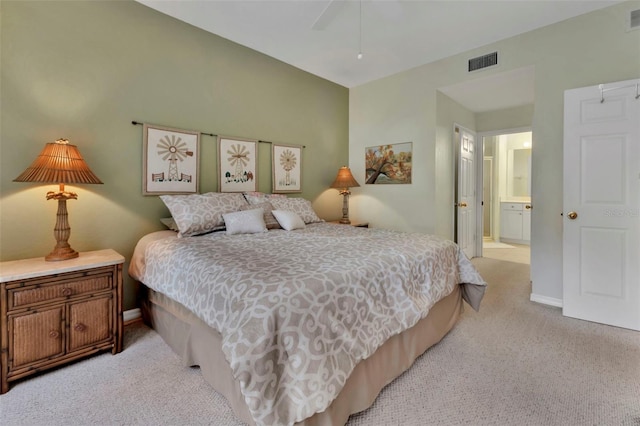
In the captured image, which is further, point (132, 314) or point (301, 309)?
point (132, 314)

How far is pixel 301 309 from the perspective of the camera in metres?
1.21

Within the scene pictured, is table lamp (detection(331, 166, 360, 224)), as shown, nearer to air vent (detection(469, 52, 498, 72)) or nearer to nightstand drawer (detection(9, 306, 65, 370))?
air vent (detection(469, 52, 498, 72))

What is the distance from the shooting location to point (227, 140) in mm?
3264

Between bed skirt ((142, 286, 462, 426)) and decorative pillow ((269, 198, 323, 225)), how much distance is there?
56.3 inches

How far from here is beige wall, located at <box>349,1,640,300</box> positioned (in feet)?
8.61

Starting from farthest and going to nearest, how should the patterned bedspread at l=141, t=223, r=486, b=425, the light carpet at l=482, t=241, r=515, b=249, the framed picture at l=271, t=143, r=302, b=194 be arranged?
the light carpet at l=482, t=241, r=515, b=249 → the framed picture at l=271, t=143, r=302, b=194 → the patterned bedspread at l=141, t=223, r=486, b=425

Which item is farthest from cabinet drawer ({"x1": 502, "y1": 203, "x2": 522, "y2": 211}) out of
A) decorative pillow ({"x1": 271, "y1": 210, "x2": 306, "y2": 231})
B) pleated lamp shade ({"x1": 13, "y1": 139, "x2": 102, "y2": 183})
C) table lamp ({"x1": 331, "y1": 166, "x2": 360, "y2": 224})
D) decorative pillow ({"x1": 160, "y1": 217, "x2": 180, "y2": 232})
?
pleated lamp shade ({"x1": 13, "y1": 139, "x2": 102, "y2": 183})

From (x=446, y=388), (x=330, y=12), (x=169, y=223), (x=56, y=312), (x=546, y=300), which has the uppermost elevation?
(x=330, y=12)

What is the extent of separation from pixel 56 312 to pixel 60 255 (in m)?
0.39

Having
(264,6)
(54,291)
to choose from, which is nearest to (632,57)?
(264,6)

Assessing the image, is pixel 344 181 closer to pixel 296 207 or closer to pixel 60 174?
pixel 296 207

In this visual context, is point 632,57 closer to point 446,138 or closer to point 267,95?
point 446,138

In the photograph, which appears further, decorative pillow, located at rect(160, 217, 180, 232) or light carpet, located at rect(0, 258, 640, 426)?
decorative pillow, located at rect(160, 217, 180, 232)

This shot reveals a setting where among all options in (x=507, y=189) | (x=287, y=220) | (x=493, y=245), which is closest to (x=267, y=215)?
(x=287, y=220)
